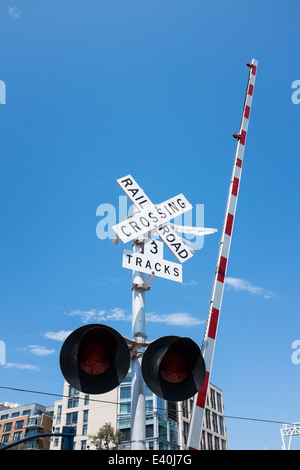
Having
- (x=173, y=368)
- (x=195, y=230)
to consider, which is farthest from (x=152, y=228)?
(x=173, y=368)

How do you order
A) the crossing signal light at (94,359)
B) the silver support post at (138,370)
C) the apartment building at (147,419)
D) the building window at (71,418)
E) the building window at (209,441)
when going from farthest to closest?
the building window at (71,418) → the building window at (209,441) → the apartment building at (147,419) → the silver support post at (138,370) → the crossing signal light at (94,359)

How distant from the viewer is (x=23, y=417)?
3327 inches

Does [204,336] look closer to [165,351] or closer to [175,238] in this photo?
[175,238]

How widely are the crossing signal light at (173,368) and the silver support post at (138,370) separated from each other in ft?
2.78

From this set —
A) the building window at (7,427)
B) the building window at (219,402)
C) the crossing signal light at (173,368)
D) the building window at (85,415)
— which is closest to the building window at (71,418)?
the building window at (85,415)

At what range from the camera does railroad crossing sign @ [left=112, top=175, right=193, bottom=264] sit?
5414mm

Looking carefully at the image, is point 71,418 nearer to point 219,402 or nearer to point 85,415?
point 85,415

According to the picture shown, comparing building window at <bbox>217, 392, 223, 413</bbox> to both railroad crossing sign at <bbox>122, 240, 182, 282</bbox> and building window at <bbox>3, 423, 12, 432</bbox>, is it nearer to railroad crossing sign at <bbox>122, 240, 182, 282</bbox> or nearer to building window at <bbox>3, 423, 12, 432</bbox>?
building window at <bbox>3, 423, 12, 432</bbox>

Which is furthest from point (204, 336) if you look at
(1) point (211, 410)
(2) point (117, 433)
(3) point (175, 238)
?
(1) point (211, 410)

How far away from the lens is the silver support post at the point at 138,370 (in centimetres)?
434

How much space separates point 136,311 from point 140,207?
147 centimetres

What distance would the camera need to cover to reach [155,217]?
5.70 metres

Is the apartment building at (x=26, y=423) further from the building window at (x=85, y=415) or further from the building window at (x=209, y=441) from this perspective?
the building window at (x=209, y=441)

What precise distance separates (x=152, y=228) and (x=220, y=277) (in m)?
2.36
